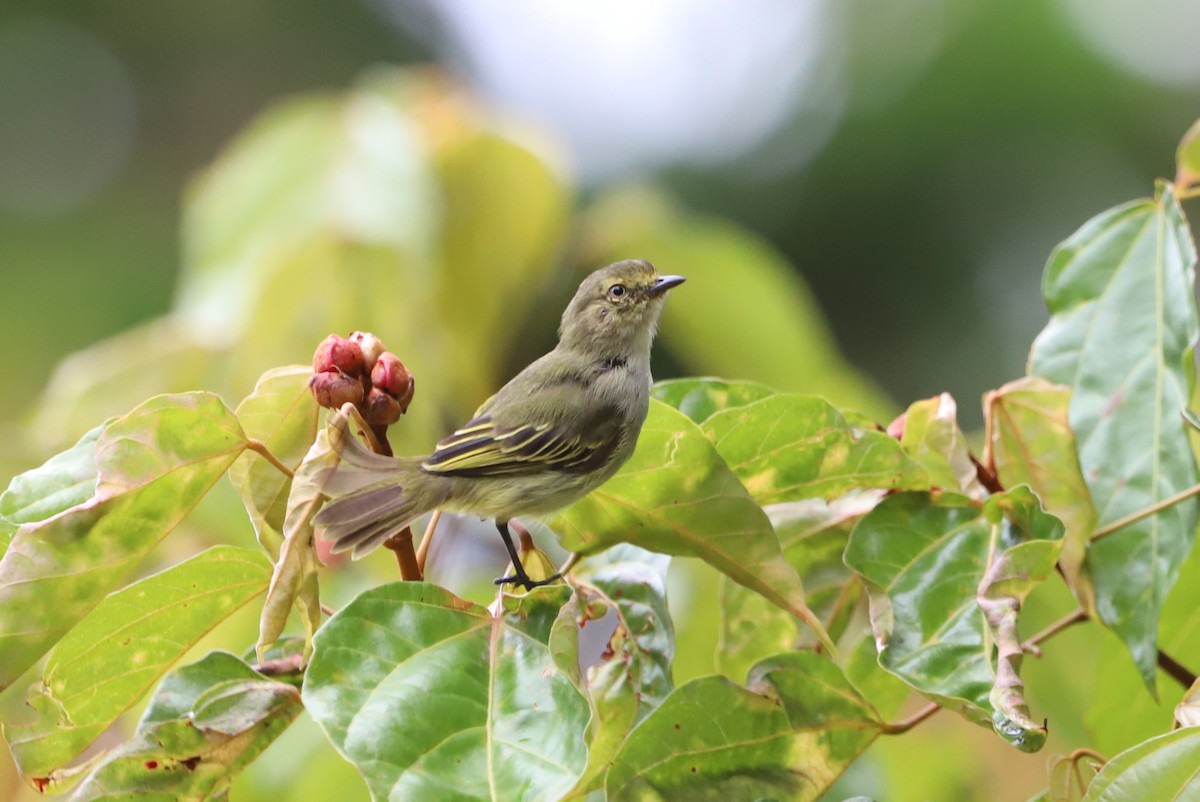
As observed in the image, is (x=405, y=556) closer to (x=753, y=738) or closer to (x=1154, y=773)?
(x=753, y=738)

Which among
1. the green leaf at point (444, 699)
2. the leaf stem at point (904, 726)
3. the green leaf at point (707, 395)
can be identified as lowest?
the leaf stem at point (904, 726)

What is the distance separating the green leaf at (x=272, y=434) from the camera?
141cm

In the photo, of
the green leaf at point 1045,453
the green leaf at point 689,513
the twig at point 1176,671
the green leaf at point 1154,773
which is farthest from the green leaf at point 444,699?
the twig at point 1176,671

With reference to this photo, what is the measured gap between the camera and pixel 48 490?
1346 millimetres

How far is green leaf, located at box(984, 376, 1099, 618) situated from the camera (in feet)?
5.18

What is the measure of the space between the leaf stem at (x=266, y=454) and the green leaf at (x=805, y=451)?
1.79 feet

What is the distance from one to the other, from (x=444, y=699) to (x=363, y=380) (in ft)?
1.40

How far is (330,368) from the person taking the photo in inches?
54.9

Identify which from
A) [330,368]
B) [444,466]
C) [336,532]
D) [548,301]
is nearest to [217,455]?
[330,368]

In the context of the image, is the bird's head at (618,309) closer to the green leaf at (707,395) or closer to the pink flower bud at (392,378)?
the green leaf at (707,395)

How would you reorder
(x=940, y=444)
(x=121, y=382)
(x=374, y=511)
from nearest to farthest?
(x=940, y=444), (x=374, y=511), (x=121, y=382)

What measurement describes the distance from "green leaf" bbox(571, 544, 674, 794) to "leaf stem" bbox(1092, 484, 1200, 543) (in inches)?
24.0

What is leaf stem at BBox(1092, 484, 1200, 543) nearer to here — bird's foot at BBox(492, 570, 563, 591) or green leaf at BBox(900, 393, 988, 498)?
green leaf at BBox(900, 393, 988, 498)

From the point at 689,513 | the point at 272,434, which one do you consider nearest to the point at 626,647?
the point at 689,513
